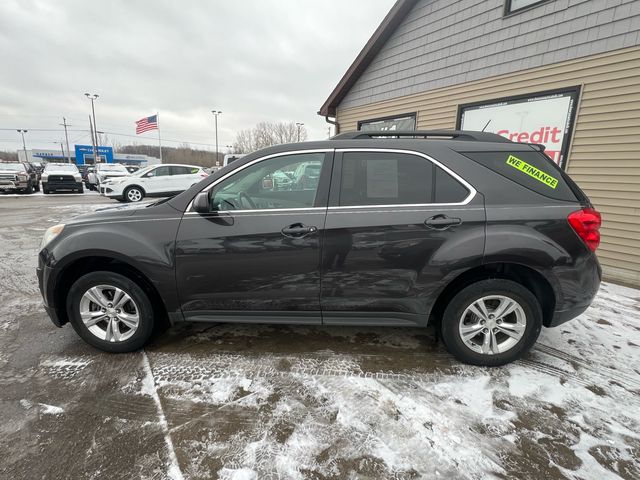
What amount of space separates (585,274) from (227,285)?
2.76m

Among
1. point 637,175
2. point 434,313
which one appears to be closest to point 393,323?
point 434,313

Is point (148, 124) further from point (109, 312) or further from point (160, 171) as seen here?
point (109, 312)

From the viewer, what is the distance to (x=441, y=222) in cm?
249

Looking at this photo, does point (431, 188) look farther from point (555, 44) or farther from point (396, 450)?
point (555, 44)

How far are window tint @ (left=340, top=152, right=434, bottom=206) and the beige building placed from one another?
4.44 metres

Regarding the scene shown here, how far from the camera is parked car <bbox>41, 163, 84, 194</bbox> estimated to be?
1750 cm

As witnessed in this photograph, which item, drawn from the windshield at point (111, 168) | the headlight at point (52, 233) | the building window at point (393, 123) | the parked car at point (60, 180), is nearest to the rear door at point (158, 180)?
the parked car at point (60, 180)

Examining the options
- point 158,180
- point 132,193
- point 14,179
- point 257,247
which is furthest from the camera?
point 14,179

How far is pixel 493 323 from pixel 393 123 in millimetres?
6870

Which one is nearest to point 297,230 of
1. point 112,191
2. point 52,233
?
point 52,233

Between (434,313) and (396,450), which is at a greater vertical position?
(434,313)

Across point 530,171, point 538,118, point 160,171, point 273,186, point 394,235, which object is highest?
point 538,118

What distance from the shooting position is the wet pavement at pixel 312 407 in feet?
6.15

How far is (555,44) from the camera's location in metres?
5.47
